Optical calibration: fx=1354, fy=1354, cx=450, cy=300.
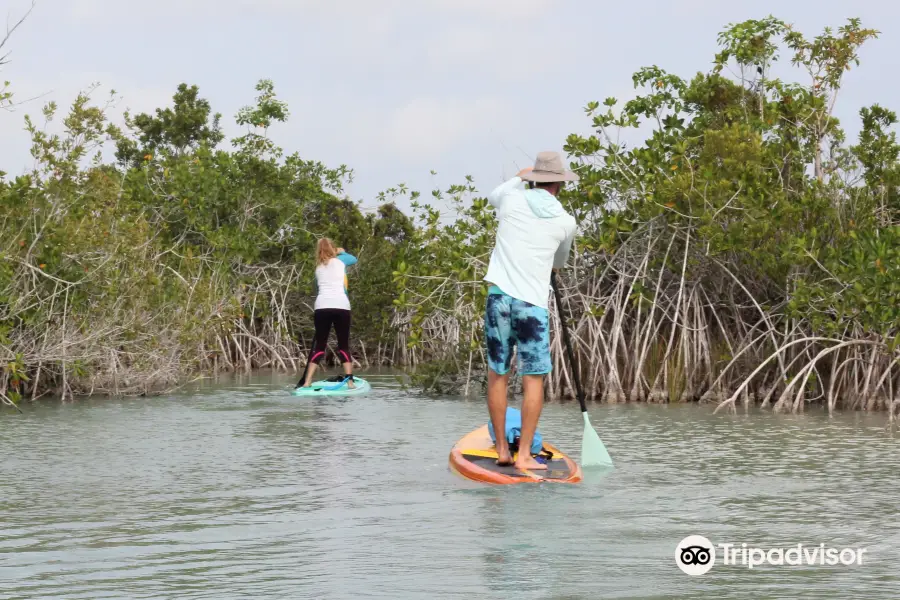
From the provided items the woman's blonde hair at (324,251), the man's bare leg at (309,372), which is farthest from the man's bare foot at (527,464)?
the woman's blonde hair at (324,251)

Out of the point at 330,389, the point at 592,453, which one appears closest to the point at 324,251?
the point at 330,389

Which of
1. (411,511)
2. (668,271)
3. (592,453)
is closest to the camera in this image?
(411,511)

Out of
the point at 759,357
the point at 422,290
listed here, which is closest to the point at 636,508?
the point at 759,357

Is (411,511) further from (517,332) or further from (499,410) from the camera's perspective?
(517,332)

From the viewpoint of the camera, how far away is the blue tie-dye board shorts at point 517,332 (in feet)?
28.4

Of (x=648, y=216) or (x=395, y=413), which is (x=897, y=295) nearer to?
(x=648, y=216)

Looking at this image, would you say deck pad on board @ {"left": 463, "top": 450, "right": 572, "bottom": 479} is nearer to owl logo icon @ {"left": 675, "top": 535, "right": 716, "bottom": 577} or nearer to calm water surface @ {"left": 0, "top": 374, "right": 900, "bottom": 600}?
calm water surface @ {"left": 0, "top": 374, "right": 900, "bottom": 600}

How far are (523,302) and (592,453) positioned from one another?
132 cm

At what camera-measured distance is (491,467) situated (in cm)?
872

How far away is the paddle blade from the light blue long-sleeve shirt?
1.09m

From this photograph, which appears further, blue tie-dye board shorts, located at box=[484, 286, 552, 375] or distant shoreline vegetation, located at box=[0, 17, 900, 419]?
distant shoreline vegetation, located at box=[0, 17, 900, 419]

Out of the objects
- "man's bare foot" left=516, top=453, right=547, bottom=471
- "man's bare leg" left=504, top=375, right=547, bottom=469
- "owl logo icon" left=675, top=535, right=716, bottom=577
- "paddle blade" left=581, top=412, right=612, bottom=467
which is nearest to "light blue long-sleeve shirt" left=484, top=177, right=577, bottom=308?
"man's bare leg" left=504, top=375, right=547, bottom=469

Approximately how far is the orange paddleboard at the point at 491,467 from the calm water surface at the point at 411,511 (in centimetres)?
17

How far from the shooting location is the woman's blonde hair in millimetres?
17016
